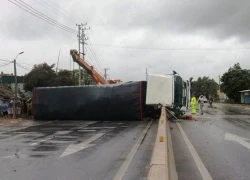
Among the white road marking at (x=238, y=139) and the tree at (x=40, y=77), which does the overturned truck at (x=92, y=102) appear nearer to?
the white road marking at (x=238, y=139)

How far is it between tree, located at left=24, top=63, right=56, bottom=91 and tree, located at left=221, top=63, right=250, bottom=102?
104 feet

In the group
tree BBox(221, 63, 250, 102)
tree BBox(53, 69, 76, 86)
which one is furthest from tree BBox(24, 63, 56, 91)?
tree BBox(221, 63, 250, 102)

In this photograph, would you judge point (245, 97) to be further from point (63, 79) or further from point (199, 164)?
point (199, 164)

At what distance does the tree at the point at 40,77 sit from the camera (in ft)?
230

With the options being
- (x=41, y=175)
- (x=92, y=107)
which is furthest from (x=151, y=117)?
(x=41, y=175)

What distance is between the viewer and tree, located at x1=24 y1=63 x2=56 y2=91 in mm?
70000

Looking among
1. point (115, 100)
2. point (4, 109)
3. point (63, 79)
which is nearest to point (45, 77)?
point (63, 79)

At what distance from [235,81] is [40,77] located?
3461 cm

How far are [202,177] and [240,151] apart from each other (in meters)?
3.75

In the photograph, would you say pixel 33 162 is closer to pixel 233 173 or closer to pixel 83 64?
pixel 233 173

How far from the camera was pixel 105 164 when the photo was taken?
30.3ft

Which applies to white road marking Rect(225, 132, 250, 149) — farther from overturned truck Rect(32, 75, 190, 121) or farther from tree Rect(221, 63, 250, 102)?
tree Rect(221, 63, 250, 102)

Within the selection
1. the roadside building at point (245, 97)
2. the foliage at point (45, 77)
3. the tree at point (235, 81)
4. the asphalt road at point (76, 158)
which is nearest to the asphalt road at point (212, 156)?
the asphalt road at point (76, 158)

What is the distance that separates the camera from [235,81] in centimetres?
7394
